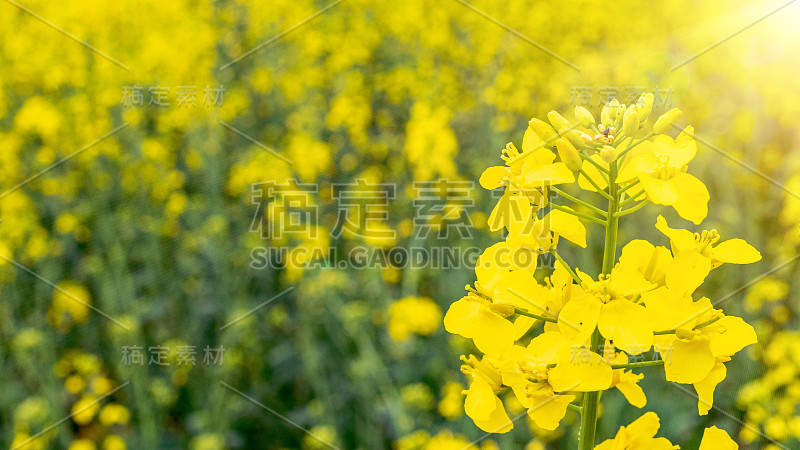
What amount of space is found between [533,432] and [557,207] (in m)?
1.83

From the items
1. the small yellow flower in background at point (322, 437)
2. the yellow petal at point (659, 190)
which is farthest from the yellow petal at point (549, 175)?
the small yellow flower in background at point (322, 437)

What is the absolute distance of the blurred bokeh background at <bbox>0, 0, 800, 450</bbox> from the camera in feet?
9.34

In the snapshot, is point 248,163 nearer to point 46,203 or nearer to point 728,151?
point 46,203

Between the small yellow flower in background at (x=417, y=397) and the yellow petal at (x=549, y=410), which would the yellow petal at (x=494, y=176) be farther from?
the small yellow flower in background at (x=417, y=397)

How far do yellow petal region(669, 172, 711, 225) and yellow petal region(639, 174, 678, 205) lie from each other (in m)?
0.01

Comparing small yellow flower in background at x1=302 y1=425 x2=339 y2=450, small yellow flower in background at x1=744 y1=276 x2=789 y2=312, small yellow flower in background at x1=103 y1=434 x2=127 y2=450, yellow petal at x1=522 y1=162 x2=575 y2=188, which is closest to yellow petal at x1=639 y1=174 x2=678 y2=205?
yellow petal at x1=522 y1=162 x2=575 y2=188

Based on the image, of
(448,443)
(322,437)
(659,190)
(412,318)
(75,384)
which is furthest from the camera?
(75,384)

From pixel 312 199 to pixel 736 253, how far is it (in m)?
2.41

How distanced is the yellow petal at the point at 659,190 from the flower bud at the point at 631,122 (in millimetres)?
94

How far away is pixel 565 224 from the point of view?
3.45 feet

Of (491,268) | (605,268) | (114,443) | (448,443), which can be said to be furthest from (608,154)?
(114,443)

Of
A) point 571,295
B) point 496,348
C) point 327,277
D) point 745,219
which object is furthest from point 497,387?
point 745,219

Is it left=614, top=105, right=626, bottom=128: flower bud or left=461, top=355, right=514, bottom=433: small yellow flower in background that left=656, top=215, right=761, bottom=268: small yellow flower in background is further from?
left=461, top=355, right=514, bottom=433: small yellow flower in background

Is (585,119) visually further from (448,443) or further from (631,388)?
(448,443)
